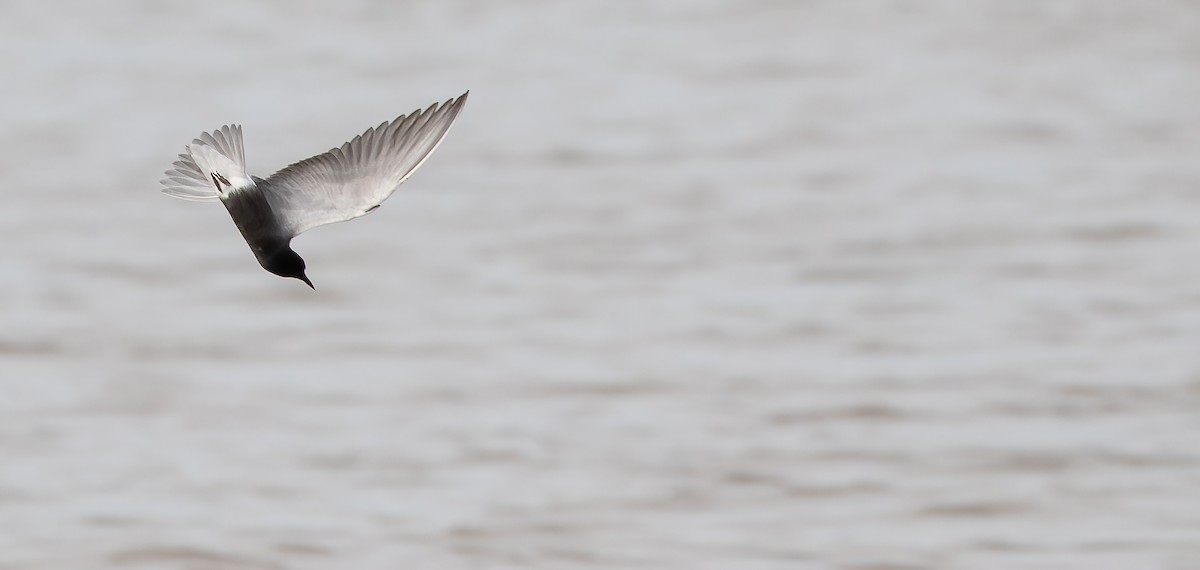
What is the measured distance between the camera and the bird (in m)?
3.62

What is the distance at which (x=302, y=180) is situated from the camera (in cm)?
393

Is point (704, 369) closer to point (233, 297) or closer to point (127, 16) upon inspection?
point (233, 297)

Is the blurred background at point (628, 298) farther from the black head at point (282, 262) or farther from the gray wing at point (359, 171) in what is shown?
the black head at point (282, 262)

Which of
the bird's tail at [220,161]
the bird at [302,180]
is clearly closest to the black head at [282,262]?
the bird at [302,180]

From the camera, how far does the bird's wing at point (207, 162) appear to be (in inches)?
144

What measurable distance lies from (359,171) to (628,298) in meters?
6.37

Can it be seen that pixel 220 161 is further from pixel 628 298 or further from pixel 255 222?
pixel 628 298

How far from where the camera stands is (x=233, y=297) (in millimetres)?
10656

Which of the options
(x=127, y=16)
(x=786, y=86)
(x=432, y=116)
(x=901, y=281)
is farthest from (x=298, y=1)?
(x=432, y=116)

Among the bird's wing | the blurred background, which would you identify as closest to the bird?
the bird's wing

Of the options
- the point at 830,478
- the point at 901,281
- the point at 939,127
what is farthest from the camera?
the point at 939,127

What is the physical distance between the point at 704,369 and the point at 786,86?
506cm

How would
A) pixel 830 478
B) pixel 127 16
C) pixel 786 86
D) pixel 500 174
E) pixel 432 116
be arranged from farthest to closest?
pixel 127 16 → pixel 786 86 → pixel 500 174 → pixel 830 478 → pixel 432 116

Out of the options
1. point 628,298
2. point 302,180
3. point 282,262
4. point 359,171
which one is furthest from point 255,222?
point 628,298
